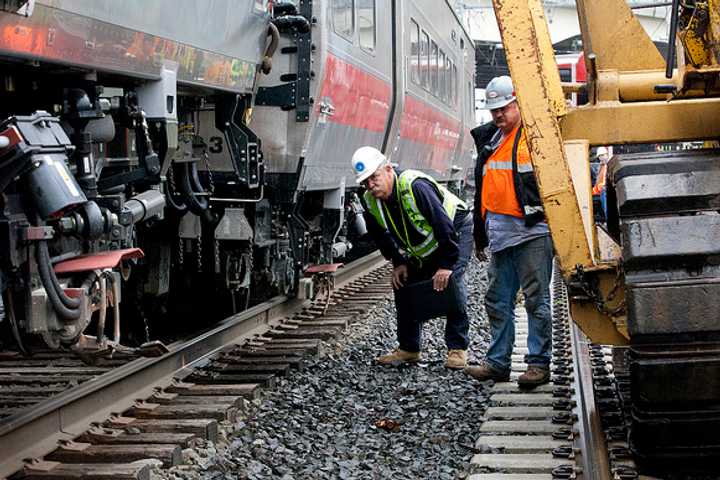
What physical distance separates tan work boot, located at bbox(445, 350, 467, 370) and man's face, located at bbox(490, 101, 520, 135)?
191 centimetres

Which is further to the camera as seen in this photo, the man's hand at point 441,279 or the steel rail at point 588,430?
the man's hand at point 441,279

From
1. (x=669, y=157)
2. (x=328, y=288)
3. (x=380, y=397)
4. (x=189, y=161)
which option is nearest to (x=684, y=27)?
(x=669, y=157)

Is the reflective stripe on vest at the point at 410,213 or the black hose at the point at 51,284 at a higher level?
the reflective stripe on vest at the point at 410,213

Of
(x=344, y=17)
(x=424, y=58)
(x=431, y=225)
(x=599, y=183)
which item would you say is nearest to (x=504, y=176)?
(x=431, y=225)

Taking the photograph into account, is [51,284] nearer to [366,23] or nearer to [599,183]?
[366,23]

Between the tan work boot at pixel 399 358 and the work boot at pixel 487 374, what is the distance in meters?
0.86

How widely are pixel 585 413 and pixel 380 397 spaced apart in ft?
5.67

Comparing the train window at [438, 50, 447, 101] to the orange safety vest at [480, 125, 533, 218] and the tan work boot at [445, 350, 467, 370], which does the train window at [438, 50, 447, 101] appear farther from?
the orange safety vest at [480, 125, 533, 218]

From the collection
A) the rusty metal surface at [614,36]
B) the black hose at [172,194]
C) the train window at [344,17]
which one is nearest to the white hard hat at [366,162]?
the black hose at [172,194]

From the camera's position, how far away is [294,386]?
7.65 m

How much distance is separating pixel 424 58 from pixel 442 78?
286 centimetres

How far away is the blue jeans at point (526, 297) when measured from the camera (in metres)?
7.36

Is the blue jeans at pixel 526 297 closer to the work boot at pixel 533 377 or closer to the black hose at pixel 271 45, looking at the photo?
the work boot at pixel 533 377

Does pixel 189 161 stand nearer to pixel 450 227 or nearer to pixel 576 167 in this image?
pixel 450 227
